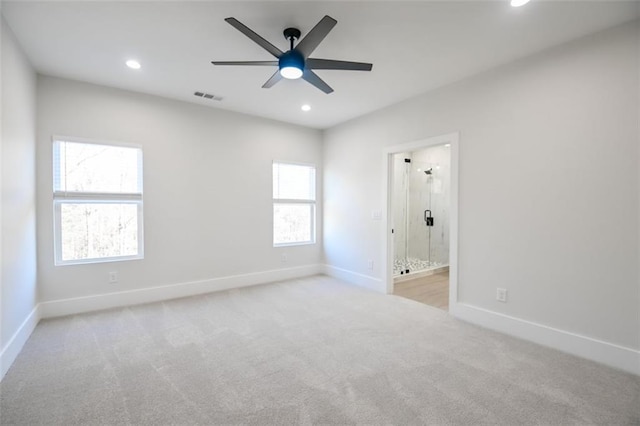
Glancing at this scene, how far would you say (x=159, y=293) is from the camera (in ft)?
12.7

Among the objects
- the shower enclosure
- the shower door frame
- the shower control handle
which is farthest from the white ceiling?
the shower control handle

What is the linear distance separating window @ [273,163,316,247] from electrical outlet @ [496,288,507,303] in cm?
309

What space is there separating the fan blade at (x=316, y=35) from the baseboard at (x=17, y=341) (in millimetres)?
3138

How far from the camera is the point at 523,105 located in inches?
111

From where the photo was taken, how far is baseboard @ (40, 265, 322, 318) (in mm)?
3311

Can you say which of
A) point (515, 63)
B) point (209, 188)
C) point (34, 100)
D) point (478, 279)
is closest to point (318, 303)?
point (478, 279)

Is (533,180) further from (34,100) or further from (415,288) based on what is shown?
(34,100)

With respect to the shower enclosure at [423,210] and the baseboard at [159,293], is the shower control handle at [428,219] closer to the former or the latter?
the shower enclosure at [423,210]

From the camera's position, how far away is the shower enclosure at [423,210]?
575 centimetres

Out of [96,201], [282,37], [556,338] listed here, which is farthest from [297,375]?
[96,201]

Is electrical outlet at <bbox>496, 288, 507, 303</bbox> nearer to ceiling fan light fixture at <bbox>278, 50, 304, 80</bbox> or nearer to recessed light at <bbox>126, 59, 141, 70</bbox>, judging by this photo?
ceiling fan light fixture at <bbox>278, 50, 304, 80</bbox>

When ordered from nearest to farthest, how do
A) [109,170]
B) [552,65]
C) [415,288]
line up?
[552,65] < [109,170] < [415,288]

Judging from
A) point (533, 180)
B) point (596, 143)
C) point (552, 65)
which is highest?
point (552, 65)

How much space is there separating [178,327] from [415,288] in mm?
3334
